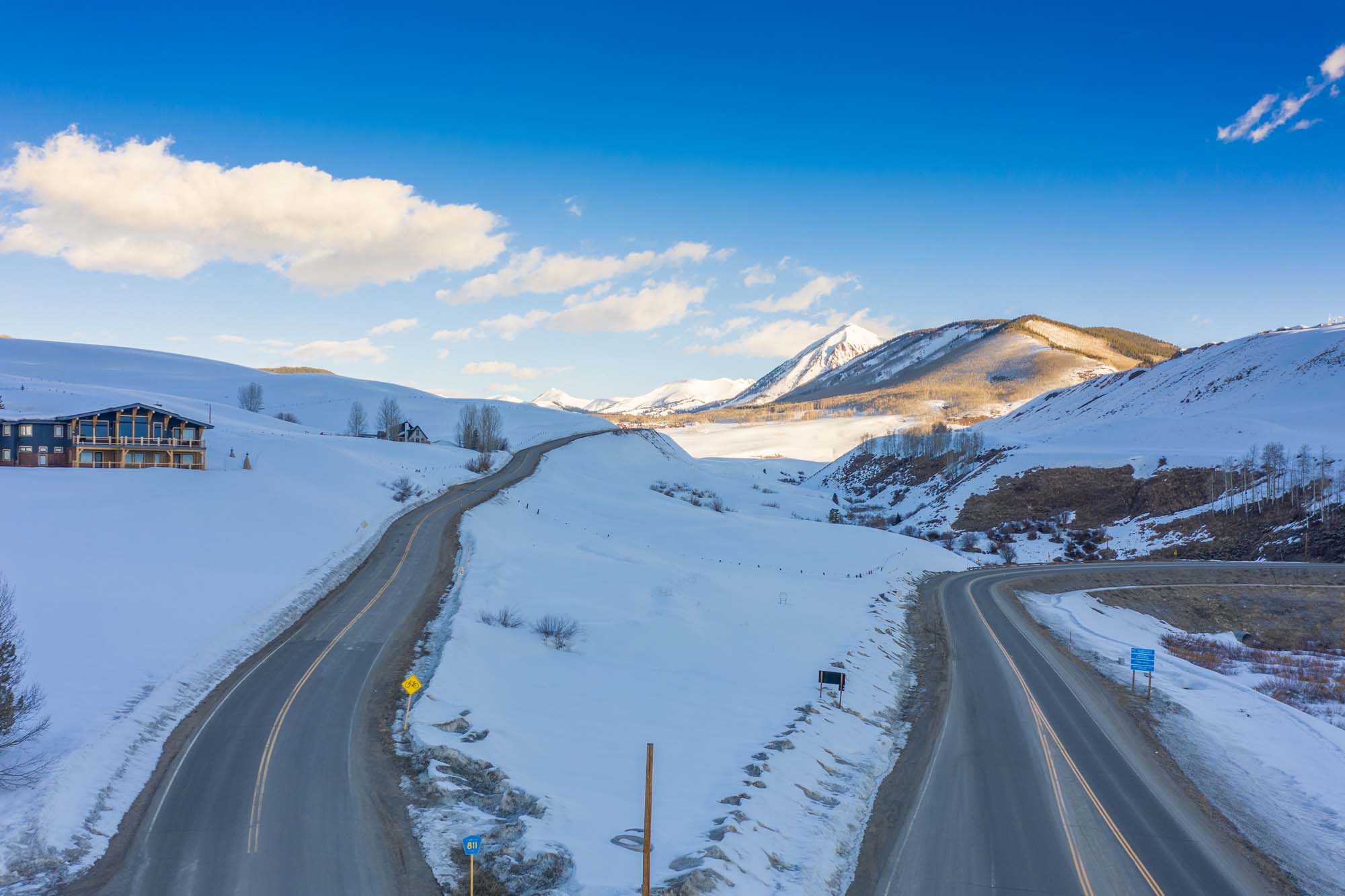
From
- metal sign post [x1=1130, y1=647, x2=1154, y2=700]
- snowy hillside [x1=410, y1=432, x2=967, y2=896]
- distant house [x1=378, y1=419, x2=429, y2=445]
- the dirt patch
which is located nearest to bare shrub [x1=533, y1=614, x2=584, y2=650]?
snowy hillside [x1=410, y1=432, x2=967, y2=896]

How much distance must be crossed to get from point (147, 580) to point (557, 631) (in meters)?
18.1

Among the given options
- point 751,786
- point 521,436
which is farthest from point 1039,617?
point 521,436

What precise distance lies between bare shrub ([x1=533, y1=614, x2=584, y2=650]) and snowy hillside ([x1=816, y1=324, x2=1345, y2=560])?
207 ft

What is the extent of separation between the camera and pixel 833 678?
24547mm

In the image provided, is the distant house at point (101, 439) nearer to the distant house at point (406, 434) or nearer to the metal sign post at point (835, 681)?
the distant house at point (406, 434)

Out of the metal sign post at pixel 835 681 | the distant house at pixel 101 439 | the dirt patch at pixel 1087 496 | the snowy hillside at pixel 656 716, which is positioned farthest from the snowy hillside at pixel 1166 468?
the distant house at pixel 101 439

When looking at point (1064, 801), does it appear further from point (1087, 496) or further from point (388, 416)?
point (388, 416)

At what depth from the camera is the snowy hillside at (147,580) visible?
15.3 metres

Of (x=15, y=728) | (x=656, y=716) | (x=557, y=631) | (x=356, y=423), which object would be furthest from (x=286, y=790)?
(x=356, y=423)

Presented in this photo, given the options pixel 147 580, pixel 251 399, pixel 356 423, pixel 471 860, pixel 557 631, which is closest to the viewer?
pixel 471 860

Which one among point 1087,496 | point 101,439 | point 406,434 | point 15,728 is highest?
point 406,434

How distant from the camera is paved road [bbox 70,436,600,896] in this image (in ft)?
42.0

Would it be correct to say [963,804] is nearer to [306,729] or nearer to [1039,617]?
[306,729]

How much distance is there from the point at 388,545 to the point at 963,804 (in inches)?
1403
